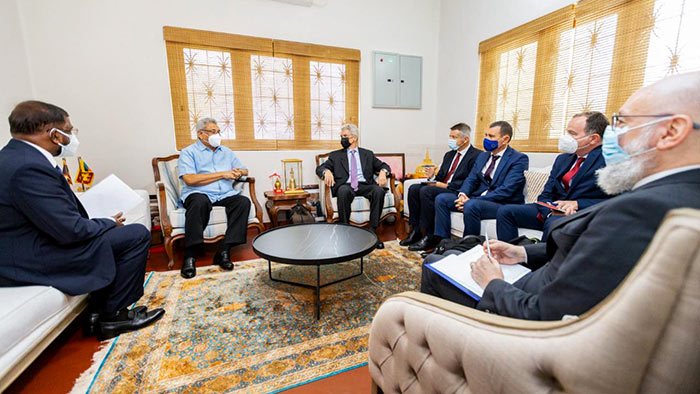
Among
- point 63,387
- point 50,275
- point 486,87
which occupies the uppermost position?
point 486,87

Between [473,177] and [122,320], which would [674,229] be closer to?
[122,320]

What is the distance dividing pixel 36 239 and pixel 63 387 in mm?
669

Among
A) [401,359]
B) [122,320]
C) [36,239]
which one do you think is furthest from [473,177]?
[36,239]

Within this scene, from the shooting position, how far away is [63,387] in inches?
50.9

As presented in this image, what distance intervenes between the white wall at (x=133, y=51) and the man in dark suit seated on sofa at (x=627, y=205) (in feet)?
11.3

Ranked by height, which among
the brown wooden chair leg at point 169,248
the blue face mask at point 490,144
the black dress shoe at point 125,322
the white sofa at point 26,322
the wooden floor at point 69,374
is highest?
the blue face mask at point 490,144

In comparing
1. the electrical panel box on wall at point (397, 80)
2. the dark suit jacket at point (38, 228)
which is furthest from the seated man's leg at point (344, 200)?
the dark suit jacket at point (38, 228)

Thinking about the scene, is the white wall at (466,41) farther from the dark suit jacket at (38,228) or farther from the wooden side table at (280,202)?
the dark suit jacket at (38,228)

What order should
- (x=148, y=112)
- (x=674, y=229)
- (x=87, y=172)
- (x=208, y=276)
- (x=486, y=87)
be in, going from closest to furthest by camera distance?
1. (x=674, y=229)
2. (x=208, y=276)
3. (x=87, y=172)
4. (x=148, y=112)
5. (x=486, y=87)

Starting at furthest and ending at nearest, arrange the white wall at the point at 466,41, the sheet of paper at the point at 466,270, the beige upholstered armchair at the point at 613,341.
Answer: the white wall at the point at 466,41 → the sheet of paper at the point at 466,270 → the beige upholstered armchair at the point at 613,341

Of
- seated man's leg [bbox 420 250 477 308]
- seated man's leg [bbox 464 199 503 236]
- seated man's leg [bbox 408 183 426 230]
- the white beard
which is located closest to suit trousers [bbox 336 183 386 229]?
seated man's leg [bbox 408 183 426 230]

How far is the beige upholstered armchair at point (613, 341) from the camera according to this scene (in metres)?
0.42

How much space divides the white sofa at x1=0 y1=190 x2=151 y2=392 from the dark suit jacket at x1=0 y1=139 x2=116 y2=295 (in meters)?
0.07

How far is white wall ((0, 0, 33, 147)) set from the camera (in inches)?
97.4
